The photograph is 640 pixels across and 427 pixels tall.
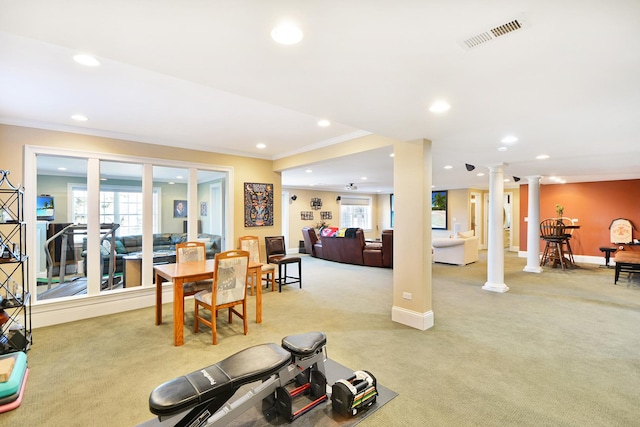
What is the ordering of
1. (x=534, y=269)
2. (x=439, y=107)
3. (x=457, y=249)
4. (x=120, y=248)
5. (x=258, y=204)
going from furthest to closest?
(x=457, y=249) → (x=534, y=269) → (x=258, y=204) → (x=120, y=248) → (x=439, y=107)

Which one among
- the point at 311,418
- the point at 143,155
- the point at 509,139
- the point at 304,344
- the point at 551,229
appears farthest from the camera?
the point at 551,229

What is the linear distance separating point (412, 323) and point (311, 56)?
10.3ft

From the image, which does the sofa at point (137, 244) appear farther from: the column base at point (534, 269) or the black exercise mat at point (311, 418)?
the column base at point (534, 269)

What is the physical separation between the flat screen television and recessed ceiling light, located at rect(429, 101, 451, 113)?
16.2 ft

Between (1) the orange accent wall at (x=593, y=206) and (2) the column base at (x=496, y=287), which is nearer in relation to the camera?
(2) the column base at (x=496, y=287)

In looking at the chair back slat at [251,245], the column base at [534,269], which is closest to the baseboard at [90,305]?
the chair back slat at [251,245]

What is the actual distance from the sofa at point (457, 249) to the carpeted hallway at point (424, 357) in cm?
277

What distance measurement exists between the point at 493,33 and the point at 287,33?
1.01 meters

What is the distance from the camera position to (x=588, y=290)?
17.4ft

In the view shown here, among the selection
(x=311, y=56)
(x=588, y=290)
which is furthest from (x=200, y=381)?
(x=588, y=290)

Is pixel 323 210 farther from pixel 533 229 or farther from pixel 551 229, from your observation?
pixel 551 229

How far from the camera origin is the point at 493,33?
1451mm

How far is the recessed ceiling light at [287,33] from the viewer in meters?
1.40

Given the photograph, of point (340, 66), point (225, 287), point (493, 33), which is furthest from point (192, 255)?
point (493, 33)
